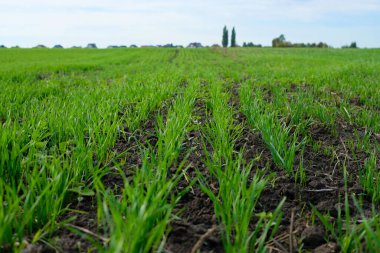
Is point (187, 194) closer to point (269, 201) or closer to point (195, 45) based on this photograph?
point (269, 201)

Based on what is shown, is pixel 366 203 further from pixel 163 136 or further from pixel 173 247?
pixel 163 136

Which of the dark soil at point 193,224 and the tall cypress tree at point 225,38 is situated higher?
the tall cypress tree at point 225,38

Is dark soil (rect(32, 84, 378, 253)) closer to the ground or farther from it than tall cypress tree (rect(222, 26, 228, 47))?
closer to the ground

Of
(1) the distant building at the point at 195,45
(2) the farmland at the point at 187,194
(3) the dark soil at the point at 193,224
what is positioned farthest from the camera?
(1) the distant building at the point at 195,45

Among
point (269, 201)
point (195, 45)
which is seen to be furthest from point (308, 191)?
point (195, 45)

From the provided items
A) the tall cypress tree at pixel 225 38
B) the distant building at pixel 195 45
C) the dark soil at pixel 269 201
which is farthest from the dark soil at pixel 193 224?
the tall cypress tree at pixel 225 38

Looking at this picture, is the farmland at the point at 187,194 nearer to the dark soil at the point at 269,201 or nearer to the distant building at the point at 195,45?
the dark soil at the point at 269,201

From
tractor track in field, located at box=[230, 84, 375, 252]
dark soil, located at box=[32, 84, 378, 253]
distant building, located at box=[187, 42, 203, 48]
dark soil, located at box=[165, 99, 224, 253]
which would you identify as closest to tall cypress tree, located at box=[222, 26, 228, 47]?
distant building, located at box=[187, 42, 203, 48]

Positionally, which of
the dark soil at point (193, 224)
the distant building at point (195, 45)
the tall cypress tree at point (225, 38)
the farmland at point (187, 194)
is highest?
the tall cypress tree at point (225, 38)

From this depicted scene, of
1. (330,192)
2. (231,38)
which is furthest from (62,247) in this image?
(231,38)

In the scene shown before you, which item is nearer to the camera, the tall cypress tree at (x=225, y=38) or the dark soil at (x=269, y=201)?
the dark soil at (x=269, y=201)

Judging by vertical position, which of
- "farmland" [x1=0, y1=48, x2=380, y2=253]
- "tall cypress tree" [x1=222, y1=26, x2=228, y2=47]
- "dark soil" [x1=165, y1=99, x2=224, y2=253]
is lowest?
"dark soil" [x1=165, y1=99, x2=224, y2=253]

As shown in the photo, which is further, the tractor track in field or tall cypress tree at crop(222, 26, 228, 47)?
tall cypress tree at crop(222, 26, 228, 47)

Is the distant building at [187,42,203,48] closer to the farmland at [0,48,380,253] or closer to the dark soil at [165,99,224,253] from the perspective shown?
the farmland at [0,48,380,253]
